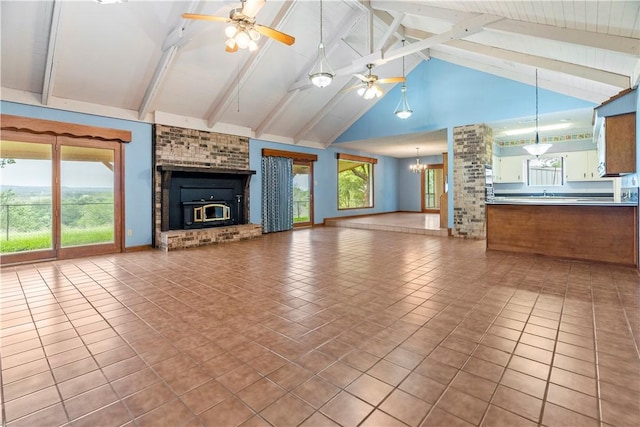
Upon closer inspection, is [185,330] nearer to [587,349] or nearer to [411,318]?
[411,318]

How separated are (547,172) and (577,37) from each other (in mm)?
5660

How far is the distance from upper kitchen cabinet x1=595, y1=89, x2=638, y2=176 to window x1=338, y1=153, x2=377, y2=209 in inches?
287

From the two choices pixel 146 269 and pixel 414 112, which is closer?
pixel 146 269

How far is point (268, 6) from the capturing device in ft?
17.3

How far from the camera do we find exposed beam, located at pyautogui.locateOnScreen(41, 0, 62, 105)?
13.4 ft

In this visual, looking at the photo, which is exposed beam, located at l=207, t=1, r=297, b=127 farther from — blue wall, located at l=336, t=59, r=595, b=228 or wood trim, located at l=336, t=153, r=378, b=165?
wood trim, located at l=336, t=153, r=378, b=165

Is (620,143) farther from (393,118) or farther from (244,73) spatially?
(244,73)

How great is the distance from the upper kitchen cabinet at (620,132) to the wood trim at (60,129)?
8168 millimetres

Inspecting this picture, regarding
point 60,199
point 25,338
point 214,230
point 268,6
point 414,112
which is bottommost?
point 25,338

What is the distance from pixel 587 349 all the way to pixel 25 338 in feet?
14.0

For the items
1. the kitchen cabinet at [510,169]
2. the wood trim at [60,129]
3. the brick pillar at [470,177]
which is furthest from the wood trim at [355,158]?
the wood trim at [60,129]

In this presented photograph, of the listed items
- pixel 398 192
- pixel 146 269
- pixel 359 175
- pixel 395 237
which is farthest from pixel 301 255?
pixel 398 192

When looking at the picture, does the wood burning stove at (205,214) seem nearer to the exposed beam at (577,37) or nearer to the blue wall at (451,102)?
the blue wall at (451,102)

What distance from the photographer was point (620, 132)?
461cm
